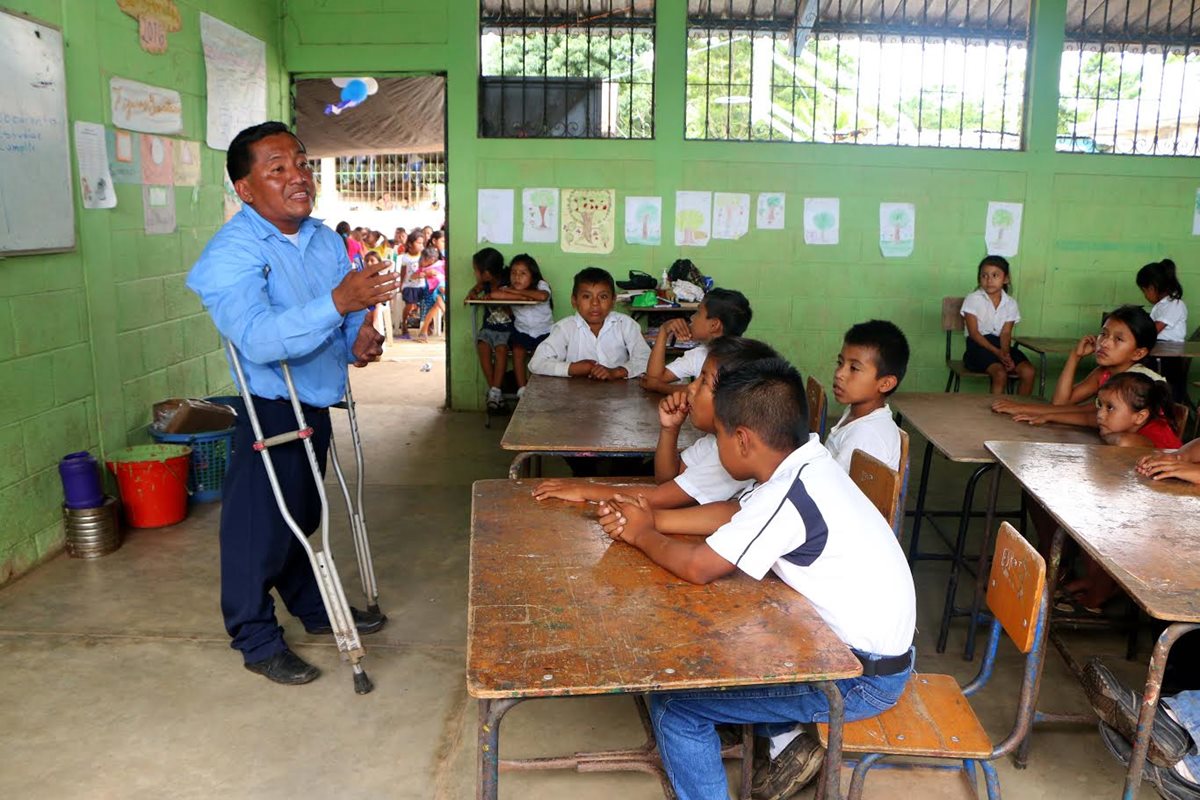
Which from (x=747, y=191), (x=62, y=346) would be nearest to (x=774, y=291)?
(x=747, y=191)

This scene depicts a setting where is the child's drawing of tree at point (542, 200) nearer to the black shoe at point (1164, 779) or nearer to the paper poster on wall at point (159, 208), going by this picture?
the paper poster on wall at point (159, 208)

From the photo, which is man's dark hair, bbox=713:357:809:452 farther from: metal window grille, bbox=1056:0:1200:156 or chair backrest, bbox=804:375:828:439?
metal window grille, bbox=1056:0:1200:156

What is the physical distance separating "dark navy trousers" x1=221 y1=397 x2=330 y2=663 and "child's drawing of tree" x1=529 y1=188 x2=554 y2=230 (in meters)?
3.97

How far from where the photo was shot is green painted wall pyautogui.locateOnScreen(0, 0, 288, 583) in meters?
3.74

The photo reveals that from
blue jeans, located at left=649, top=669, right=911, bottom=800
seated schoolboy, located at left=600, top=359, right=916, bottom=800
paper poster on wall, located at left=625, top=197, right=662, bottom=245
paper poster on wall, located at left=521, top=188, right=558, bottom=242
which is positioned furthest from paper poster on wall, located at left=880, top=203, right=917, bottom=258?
blue jeans, located at left=649, top=669, right=911, bottom=800

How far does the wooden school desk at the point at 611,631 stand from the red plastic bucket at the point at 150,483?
2.66 meters

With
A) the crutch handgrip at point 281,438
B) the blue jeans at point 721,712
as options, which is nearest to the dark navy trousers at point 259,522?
the crutch handgrip at point 281,438

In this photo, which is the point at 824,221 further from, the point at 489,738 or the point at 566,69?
the point at 489,738

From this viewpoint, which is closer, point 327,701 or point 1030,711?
point 1030,711

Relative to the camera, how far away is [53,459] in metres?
3.97

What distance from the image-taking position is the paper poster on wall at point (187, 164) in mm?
5035

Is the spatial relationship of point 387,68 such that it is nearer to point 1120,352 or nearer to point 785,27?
point 785,27

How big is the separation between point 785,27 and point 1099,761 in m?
5.47

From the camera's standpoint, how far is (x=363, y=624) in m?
3.30
